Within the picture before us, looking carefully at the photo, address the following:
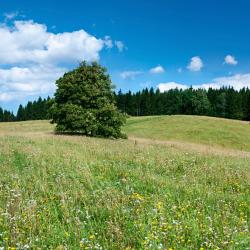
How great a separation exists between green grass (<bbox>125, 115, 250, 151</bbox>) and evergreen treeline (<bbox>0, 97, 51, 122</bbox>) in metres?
86.3

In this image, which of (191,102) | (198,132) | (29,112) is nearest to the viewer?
(198,132)

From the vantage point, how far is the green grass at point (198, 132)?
58219 mm

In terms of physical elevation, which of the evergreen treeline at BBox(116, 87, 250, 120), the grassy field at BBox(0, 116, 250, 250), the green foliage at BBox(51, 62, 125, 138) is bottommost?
the grassy field at BBox(0, 116, 250, 250)

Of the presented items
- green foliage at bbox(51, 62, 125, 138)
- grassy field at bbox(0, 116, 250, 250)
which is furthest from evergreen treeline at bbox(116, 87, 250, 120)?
grassy field at bbox(0, 116, 250, 250)

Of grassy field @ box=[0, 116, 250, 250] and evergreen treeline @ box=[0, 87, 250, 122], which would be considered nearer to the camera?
grassy field @ box=[0, 116, 250, 250]

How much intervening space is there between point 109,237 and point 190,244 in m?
1.33

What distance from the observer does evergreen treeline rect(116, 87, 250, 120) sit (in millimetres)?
116194

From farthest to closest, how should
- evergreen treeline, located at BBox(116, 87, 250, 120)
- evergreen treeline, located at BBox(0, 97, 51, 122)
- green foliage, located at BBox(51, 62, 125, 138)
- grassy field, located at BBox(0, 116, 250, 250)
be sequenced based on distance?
evergreen treeline, located at BBox(0, 97, 51, 122)
evergreen treeline, located at BBox(116, 87, 250, 120)
green foliage, located at BBox(51, 62, 125, 138)
grassy field, located at BBox(0, 116, 250, 250)

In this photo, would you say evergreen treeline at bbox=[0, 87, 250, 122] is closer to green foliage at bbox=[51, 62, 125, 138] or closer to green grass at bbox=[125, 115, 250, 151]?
green grass at bbox=[125, 115, 250, 151]

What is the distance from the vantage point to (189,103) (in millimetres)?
127125

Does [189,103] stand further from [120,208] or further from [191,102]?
[120,208]

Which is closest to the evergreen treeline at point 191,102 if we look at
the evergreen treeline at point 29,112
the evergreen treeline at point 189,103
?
the evergreen treeline at point 189,103

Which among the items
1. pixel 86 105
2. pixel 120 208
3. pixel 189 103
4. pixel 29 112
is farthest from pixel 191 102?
pixel 120 208

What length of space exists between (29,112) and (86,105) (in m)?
119
